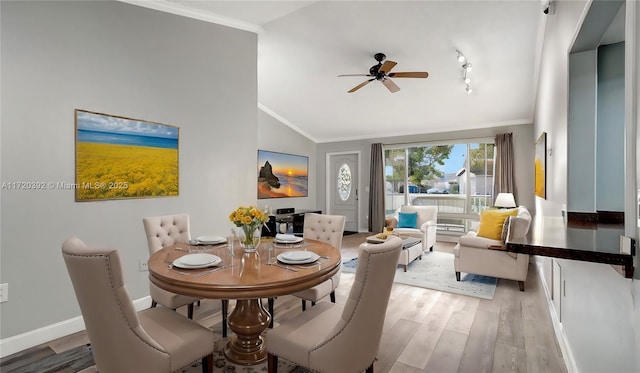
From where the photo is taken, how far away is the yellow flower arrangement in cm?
203

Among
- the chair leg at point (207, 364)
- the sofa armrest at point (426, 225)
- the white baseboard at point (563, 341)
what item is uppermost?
the sofa armrest at point (426, 225)

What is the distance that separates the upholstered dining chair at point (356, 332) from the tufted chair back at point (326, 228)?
1337mm

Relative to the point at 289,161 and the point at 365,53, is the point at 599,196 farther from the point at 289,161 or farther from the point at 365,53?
the point at 289,161

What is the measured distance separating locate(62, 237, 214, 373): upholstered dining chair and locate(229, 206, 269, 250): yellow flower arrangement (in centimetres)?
74

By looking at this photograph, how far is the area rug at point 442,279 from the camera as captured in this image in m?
3.52

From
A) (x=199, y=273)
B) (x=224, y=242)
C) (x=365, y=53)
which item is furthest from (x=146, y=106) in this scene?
(x=365, y=53)

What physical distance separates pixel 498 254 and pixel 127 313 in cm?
367

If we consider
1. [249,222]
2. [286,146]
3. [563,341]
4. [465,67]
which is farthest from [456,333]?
[286,146]

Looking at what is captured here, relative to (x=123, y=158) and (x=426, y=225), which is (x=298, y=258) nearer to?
(x=123, y=158)

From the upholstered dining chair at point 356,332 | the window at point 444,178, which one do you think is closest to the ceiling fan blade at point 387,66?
the upholstered dining chair at point 356,332

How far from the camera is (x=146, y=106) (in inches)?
121

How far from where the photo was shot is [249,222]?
2027 mm

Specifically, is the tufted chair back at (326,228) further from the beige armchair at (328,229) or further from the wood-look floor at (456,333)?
the wood-look floor at (456,333)

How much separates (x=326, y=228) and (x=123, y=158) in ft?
6.65
